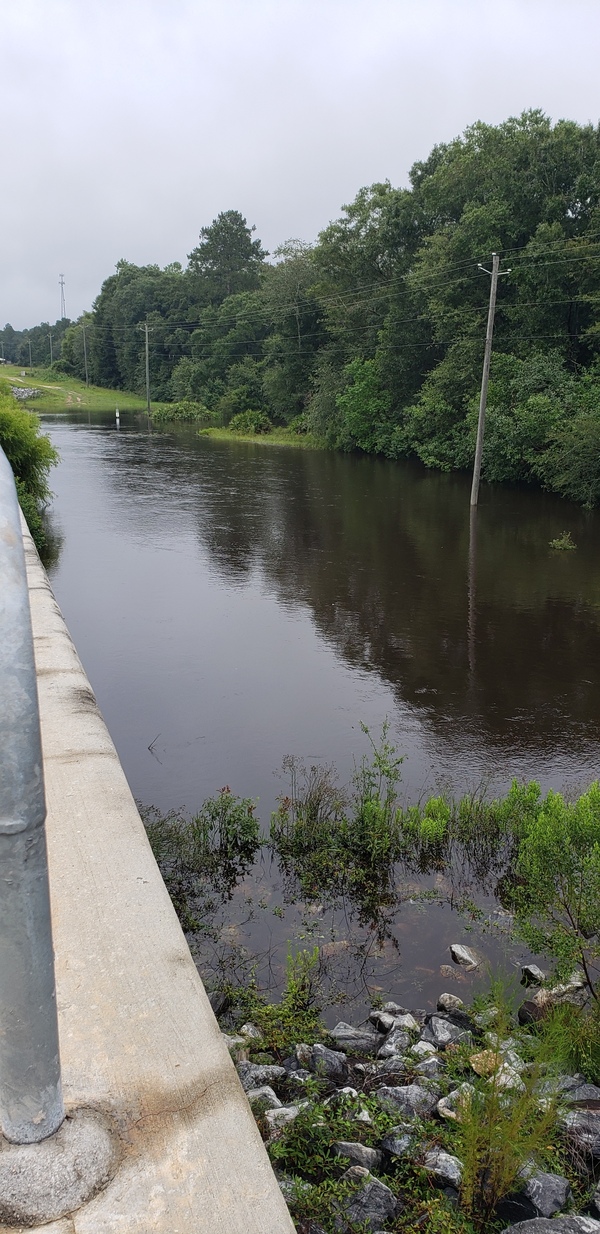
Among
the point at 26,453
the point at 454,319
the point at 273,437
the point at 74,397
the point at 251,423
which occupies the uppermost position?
the point at 454,319

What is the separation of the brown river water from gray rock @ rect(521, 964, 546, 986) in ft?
0.63

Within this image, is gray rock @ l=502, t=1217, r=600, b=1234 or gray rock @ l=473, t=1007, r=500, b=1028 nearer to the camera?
gray rock @ l=502, t=1217, r=600, b=1234

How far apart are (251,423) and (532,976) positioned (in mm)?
44867

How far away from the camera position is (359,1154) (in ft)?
10.8

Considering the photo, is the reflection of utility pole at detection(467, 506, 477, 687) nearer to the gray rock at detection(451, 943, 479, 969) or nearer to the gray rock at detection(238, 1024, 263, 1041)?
the gray rock at detection(451, 943, 479, 969)

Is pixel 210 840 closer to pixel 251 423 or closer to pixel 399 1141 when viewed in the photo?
pixel 399 1141

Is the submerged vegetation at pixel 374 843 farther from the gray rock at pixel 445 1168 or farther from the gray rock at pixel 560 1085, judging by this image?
the gray rock at pixel 445 1168

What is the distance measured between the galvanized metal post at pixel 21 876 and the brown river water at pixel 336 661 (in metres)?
3.15

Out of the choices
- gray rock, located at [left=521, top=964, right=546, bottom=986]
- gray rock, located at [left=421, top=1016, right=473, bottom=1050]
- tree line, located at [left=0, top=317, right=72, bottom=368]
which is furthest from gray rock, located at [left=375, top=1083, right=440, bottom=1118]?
tree line, located at [left=0, top=317, right=72, bottom=368]

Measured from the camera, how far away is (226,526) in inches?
785

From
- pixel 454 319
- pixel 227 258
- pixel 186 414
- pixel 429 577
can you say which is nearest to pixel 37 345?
pixel 227 258

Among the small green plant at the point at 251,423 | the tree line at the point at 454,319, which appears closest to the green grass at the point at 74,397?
the tree line at the point at 454,319

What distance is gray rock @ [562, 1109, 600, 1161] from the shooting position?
11.2ft

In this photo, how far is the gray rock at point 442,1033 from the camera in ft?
14.0
